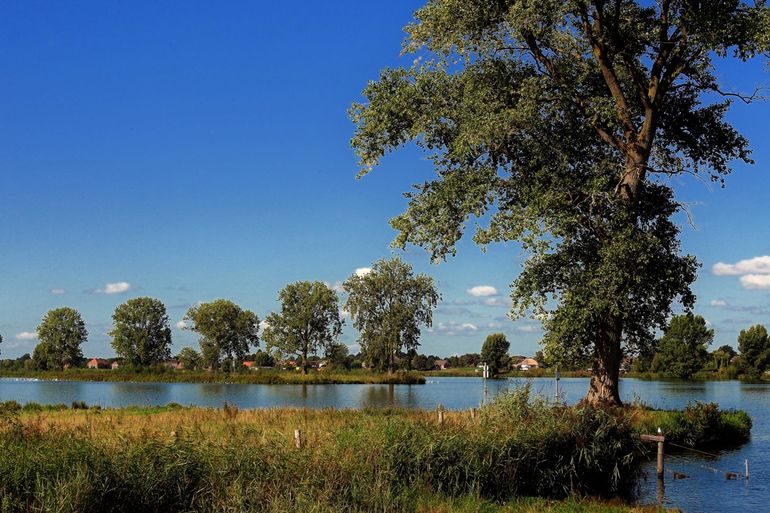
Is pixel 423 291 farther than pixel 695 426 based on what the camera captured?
Yes

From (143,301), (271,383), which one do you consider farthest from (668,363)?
(143,301)

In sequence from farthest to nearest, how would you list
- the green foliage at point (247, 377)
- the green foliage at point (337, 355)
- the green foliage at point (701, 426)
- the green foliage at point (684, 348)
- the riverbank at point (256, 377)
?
the green foliage at point (684, 348)
the green foliage at point (337, 355)
the green foliage at point (247, 377)
the riverbank at point (256, 377)
the green foliage at point (701, 426)

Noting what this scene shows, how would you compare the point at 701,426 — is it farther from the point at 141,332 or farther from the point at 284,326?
the point at 141,332

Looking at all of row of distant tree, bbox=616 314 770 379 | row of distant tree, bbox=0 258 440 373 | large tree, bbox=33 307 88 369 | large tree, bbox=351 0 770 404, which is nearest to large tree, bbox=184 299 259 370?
row of distant tree, bbox=0 258 440 373

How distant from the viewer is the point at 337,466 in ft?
49.3

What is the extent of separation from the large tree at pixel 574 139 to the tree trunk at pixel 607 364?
0.06m

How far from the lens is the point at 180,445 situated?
47.2ft

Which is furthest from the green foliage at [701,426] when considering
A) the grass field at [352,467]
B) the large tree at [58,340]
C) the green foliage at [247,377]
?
the large tree at [58,340]

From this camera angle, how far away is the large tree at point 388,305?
95.4 metres

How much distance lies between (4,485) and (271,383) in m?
81.7

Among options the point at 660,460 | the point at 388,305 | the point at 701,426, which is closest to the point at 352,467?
the point at 660,460

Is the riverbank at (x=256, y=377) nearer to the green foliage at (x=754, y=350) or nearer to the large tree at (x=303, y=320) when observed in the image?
the large tree at (x=303, y=320)

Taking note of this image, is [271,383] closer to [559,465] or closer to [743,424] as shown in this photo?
[743,424]

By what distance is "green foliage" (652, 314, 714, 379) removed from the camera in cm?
12088
